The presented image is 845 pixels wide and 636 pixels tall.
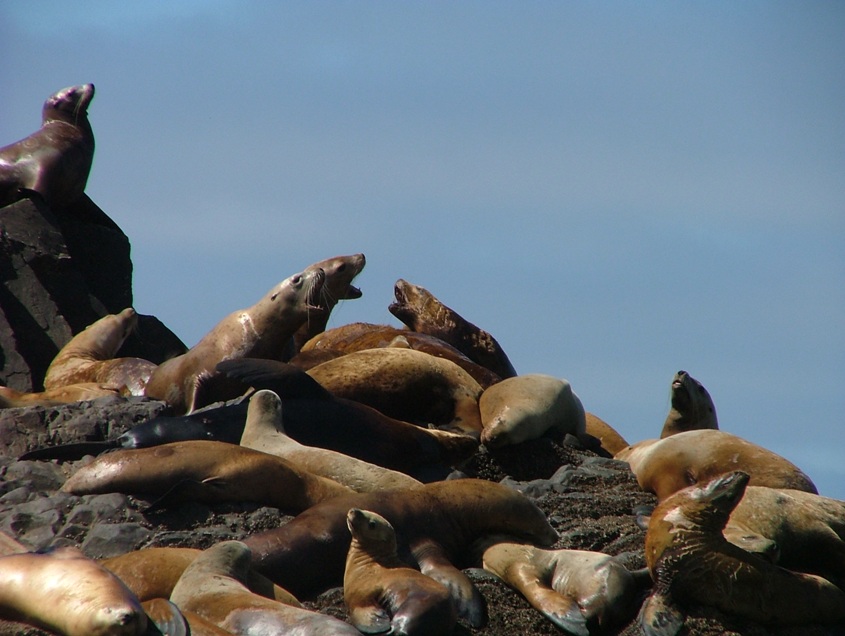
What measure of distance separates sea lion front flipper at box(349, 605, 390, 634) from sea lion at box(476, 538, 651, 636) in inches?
32.5

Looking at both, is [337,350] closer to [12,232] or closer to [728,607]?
[12,232]

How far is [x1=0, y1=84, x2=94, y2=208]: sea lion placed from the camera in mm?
15341

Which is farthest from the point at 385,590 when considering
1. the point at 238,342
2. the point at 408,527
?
the point at 238,342

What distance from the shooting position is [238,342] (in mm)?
10836

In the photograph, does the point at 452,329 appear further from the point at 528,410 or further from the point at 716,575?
the point at 716,575

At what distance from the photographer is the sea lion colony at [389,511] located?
5195mm

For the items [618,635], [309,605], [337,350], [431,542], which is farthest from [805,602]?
[337,350]

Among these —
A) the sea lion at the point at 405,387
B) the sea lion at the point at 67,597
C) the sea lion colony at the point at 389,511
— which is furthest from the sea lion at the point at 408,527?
the sea lion at the point at 405,387

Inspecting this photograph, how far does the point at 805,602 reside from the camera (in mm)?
5855

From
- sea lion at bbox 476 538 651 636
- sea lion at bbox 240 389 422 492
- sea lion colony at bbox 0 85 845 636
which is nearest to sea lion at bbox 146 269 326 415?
sea lion colony at bbox 0 85 845 636

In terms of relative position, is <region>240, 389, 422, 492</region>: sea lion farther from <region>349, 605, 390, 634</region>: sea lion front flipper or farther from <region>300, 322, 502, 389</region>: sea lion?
<region>300, 322, 502, 389</region>: sea lion

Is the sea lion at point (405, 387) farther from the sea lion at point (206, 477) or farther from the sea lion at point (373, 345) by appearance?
the sea lion at point (206, 477)

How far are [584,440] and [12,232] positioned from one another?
287 inches

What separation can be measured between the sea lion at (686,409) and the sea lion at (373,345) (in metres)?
1.62
